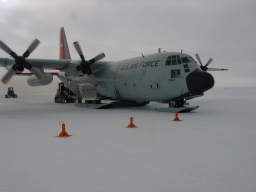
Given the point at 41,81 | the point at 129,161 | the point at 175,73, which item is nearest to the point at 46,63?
the point at 41,81

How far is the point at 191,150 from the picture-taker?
5.86 m

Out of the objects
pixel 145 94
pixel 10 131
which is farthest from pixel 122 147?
pixel 145 94

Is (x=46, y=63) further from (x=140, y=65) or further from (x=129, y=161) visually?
(x=129, y=161)

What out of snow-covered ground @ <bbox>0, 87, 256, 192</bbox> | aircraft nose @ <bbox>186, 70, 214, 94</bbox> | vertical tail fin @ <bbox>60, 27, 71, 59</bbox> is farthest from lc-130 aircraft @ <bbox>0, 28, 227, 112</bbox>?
snow-covered ground @ <bbox>0, 87, 256, 192</bbox>

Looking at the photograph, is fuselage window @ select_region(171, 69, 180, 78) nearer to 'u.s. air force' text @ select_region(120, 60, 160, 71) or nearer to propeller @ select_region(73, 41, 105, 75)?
'u.s. air force' text @ select_region(120, 60, 160, 71)

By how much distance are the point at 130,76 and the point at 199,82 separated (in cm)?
502

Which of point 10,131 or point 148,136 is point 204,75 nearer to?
point 148,136

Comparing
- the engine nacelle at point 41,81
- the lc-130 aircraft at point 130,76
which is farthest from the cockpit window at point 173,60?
the engine nacelle at point 41,81

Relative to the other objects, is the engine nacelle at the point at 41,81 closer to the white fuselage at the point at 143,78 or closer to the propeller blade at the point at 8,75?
the propeller blade at the point at 8,75

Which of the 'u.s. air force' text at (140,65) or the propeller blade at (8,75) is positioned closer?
the propeller blade at (8,75)

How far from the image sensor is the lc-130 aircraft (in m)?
13.2

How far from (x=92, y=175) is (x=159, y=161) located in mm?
1479

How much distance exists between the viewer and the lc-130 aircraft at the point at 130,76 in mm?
13211

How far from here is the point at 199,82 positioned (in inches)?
496
